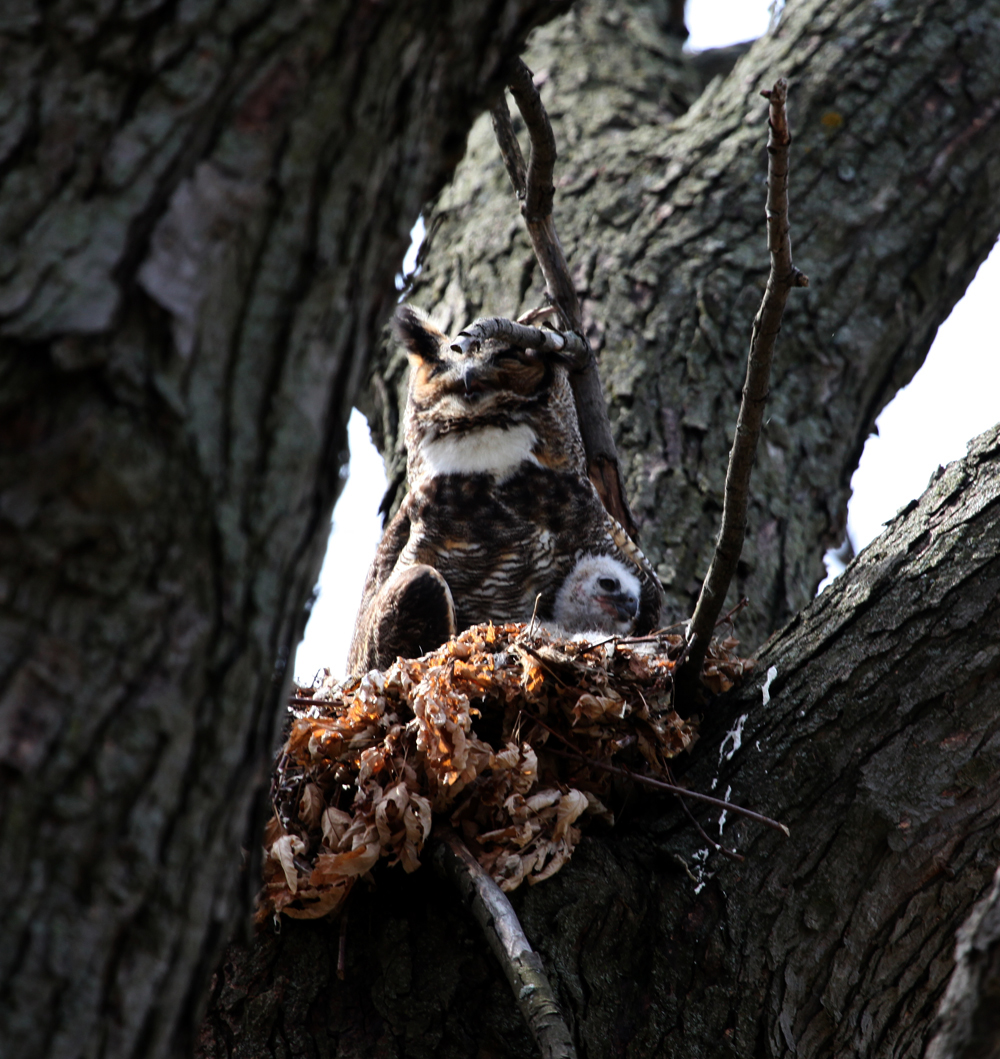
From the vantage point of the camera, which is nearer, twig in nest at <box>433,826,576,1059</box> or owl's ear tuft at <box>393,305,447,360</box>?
twig in nest at <box>433,826,576,1059</box>

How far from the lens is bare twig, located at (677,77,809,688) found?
5.28 feet

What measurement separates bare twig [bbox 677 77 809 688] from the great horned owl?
1.30 meters

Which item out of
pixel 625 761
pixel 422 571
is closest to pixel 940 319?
pixel 422 571

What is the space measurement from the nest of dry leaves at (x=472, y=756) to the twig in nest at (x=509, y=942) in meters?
0.06

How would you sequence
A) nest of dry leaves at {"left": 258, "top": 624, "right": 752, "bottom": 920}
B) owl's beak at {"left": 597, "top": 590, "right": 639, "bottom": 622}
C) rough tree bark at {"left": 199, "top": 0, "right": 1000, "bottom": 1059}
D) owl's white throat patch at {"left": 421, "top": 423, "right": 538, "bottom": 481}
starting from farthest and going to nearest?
owl's white throat patch at {"left": 421, "top": 423, "right": 538, "bottom": 481}, owl's beak at {"left": 597, "top": 590, "right": 639, "bottom": 622}, nest of dry leaves at {"left": 258, "top": 624, "right": 752, "bottom": 920}, rough tree bark at {"left": 199, "top": 0, "right": 1000, "bottom": 1059}

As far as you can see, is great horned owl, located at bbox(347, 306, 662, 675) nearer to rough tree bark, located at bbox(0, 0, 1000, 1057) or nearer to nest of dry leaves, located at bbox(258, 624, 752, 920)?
rough tree bark, located at bbox(0, 0, 1000, 1057)

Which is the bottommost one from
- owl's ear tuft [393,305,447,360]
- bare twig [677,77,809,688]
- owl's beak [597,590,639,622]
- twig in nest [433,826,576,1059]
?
twig in nest [433,826,576,1059]

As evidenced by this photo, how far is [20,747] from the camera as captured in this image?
819 mm

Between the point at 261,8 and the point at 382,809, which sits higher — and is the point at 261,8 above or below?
above

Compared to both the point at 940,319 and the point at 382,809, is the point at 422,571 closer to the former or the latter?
the point at 382,809

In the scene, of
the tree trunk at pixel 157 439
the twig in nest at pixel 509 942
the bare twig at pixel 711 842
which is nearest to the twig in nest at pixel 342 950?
the twig in nest at pixel 509 942

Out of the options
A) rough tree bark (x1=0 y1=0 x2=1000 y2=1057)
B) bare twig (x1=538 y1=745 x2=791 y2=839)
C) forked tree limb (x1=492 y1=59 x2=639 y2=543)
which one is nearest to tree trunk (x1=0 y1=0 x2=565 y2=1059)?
rough tree bark (x1=0 y1=0 x2=1000 y2=1057)

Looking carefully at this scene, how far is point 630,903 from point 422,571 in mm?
1456

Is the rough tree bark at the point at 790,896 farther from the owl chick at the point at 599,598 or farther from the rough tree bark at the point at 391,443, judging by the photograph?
the owl chick at the point at 599,598
